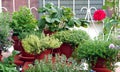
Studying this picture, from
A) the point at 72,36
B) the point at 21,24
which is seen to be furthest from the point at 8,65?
the point at 72,36

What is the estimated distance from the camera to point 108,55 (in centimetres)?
242

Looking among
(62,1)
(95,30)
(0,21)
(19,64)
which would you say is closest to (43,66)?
(19,64)

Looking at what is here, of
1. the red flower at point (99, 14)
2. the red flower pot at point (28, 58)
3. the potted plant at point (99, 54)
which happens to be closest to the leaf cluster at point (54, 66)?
the potted plant at point (99, 54)

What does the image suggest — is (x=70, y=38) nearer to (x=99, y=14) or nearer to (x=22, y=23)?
(x=99, y=14)

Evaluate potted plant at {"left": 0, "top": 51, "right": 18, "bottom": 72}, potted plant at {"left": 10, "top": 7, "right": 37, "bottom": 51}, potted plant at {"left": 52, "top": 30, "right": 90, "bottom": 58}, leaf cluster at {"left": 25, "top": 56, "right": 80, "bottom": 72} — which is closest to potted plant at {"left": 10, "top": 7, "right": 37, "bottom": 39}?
potted plant at {"left": 10, "top": 7, "right": 37, "bottom": 51}

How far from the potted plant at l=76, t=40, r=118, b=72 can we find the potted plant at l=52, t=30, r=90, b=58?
25 centimetres

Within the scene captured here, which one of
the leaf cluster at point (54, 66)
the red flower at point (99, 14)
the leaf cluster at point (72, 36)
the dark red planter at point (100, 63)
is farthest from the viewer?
the red flower at point (99, 14)

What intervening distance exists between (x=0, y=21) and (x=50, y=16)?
556 millimetres

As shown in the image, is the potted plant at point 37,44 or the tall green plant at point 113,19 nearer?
the potted plant at point 37,44

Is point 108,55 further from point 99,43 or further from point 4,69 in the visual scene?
point 4,69

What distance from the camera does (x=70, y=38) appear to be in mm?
2816

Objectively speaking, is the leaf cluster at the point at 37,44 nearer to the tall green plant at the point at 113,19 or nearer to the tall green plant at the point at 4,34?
the tall green plant at the point at 4,34

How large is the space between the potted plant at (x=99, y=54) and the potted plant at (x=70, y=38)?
0.25 metres

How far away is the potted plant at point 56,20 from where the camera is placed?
300 centimetres
